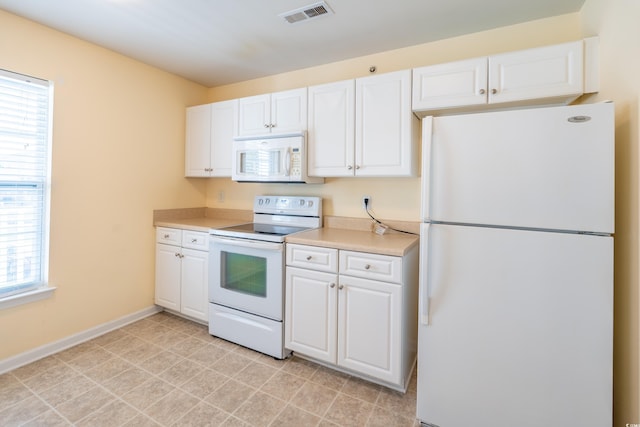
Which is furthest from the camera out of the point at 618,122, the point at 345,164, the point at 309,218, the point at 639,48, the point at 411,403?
the point at 309,218

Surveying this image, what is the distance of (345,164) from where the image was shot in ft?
7.52

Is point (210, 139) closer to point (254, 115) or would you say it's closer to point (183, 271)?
point (254, 115)

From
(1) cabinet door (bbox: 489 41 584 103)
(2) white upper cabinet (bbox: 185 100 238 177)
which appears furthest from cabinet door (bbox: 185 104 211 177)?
(1) cabinet door (bbox: 489 41 584 103)

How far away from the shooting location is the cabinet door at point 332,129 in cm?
226

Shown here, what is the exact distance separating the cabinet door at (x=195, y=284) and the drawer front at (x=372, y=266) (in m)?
1.36

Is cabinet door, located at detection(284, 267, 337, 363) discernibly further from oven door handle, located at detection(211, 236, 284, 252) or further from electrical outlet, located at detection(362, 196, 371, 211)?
electrical outlet, located at detection(362, 196, 371, 211)

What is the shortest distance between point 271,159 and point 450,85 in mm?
1468

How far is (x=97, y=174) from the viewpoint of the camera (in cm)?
249

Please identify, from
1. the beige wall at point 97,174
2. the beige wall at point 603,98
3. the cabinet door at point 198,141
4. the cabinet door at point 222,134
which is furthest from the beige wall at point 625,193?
the beige wall at point 97,174

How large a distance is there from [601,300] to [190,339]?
2.72 m

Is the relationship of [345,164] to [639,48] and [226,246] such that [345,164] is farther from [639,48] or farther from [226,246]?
[639,48]

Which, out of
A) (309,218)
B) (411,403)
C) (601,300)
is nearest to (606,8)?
(601,300)

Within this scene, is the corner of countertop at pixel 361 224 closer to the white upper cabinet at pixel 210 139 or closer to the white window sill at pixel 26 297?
the white upper cabinet at pixel 210 139

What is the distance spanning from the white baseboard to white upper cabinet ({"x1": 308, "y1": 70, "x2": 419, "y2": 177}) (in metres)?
2.20
